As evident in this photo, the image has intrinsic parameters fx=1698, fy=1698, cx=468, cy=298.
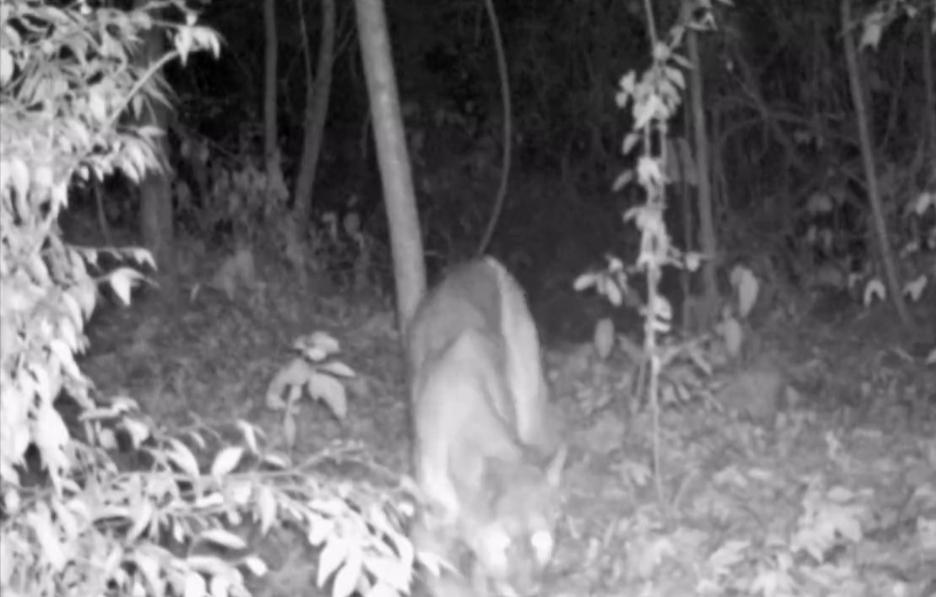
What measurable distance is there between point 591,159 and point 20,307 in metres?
10.3

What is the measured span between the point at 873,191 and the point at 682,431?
251cm

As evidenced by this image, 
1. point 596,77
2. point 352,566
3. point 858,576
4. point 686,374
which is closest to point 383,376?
point 686,374

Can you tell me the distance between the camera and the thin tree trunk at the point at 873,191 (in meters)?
10.4

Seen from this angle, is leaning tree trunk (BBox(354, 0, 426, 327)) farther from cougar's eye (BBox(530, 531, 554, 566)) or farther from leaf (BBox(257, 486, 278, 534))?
leaf (BBox(257, 486, 278, 534))

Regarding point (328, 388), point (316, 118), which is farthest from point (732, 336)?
point (328, 388)

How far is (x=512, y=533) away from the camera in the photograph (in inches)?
268

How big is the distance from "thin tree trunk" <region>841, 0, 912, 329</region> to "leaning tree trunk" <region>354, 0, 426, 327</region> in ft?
10.6

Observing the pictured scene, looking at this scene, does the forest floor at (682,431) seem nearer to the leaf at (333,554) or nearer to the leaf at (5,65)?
the leaf at (333,554)

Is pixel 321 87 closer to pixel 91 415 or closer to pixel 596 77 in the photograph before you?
pixel 596 77

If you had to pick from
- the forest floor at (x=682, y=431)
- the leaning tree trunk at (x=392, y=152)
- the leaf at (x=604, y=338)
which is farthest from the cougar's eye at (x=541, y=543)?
the leaf at (x=604, y=338)

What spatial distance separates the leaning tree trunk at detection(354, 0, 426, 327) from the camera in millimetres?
8453

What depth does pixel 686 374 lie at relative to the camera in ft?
30.4

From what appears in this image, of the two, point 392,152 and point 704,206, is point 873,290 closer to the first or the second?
point 704,206

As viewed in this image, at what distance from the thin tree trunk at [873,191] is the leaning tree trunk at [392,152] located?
3227mm
